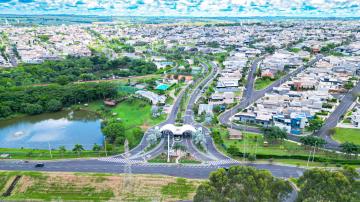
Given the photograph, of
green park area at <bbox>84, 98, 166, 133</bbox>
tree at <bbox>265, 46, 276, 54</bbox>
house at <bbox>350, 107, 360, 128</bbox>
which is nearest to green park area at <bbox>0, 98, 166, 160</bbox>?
green park area at <bbox>84, 98, 166, 133</bbox>

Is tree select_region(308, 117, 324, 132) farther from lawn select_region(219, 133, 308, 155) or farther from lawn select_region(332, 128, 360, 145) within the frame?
lawn select_region(219, 133, 308, 155)

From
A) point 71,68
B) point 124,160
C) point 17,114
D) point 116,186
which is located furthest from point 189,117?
point 71,68

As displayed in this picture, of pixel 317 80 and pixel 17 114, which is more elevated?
pixel 317 80

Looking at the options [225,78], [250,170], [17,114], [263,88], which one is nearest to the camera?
[250,170]

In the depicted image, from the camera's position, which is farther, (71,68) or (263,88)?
(71,68)

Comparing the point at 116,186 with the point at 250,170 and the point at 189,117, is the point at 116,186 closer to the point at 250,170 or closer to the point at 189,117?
the point at 250,170

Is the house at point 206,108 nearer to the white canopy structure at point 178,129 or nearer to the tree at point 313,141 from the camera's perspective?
the white canopy structure at point 178,129
